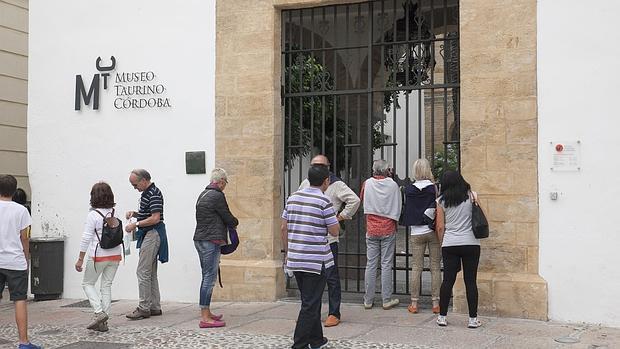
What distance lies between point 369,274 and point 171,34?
412 cm

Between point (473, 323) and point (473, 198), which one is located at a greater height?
point (473, 198)

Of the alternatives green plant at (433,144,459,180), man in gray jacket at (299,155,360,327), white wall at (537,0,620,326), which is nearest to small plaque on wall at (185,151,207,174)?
man in gray jacket at (299,155,360,327)

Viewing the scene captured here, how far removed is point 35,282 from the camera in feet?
31.9

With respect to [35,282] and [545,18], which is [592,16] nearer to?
[545,18]

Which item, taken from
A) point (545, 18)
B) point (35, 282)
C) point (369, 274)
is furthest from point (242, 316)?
point (545, 18)

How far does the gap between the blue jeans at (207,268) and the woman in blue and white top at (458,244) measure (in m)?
2.39

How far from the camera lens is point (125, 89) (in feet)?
31.5

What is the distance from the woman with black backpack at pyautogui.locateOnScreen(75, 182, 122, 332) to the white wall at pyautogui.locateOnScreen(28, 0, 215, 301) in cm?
186

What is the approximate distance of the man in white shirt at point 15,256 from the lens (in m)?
6.43

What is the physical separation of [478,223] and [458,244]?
29cm

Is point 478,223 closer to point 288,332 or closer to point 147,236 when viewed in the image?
point 288,332

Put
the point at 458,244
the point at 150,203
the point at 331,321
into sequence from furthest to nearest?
the point at 150,203 < the point at 331,321 < the point at 458,244

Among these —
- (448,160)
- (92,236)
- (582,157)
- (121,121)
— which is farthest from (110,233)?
(582,157)

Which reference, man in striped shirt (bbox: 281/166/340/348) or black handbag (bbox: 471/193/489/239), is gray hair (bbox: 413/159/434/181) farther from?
man in striped shirt (bbox: 281/166/340/348)
